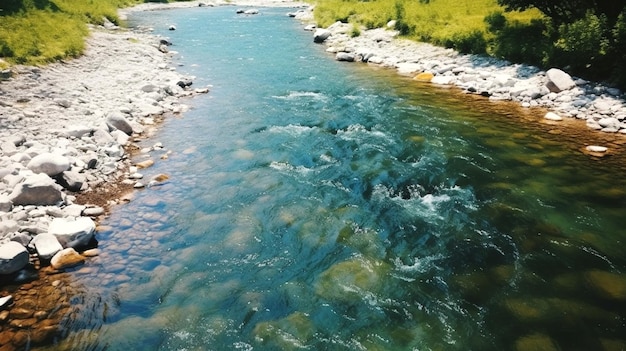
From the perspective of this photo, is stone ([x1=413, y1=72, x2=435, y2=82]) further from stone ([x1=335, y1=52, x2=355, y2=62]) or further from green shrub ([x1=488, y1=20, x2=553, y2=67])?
stone ([x1=335, y1=52, x2=355, y2=62])

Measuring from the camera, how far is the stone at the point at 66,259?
7864 millimetres

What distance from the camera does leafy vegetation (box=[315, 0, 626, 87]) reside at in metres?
16.8

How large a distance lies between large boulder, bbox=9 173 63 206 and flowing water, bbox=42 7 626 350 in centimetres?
150

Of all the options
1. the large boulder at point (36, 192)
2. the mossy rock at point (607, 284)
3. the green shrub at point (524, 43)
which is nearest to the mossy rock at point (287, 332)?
the mossy rock at point (607, 284)

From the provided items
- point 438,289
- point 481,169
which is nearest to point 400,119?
point 481,169

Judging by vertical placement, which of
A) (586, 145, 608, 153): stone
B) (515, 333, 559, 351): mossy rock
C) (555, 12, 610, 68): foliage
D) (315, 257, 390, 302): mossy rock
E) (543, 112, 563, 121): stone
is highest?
(555, 12, 610, 68): foliage

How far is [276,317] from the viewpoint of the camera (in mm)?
6840

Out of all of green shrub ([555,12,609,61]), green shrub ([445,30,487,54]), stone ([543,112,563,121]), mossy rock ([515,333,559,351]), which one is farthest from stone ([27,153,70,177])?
green shrub ([445,30,487,54])

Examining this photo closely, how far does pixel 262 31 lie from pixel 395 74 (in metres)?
20.0

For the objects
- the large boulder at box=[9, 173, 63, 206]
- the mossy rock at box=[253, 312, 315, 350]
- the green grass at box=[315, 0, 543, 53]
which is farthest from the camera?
the green grass at box=[315, 0, 543, 53]

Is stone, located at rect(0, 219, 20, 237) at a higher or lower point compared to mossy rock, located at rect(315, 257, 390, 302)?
higher

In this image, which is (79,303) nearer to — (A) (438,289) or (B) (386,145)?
(A) (438,289)

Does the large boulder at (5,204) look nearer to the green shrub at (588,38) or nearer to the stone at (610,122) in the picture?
the stone at (610,122)

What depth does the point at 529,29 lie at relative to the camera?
22.8m
